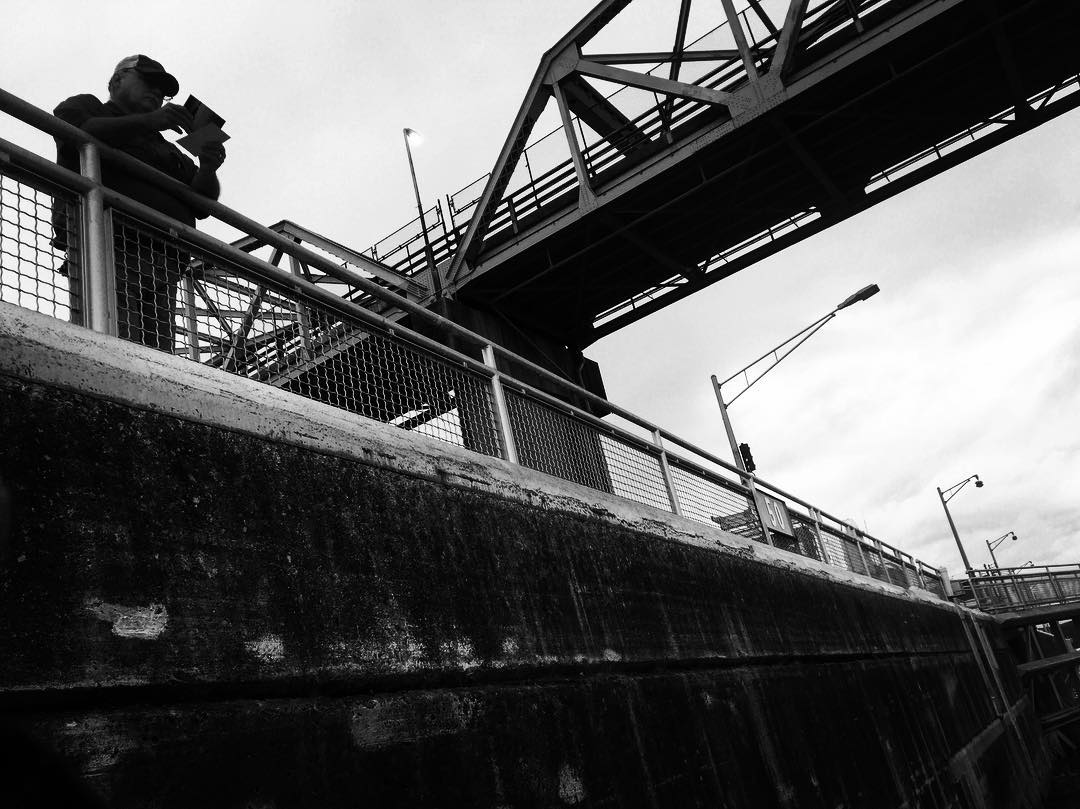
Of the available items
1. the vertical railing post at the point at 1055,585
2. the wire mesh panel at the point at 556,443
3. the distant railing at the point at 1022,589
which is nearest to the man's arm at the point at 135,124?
the wire mesh panel at the point at 556,443

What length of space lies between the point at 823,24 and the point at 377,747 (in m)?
13.5

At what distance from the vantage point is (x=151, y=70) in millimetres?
4598

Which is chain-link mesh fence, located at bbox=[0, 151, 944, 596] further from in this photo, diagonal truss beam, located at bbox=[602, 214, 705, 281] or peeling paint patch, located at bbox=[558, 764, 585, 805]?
diagonal truss beam, located at bbox=[602, 214, 705, 281]

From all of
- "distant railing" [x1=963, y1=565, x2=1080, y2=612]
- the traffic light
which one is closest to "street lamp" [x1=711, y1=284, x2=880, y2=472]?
the traffic light

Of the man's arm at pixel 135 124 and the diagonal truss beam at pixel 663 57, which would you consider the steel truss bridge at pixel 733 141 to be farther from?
the man's arm at pixel 135 124

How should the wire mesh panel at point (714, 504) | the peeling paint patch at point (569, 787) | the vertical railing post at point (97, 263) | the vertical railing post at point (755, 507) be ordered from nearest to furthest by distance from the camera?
the vertical railing post at point (97, 263) < the peeling paint patch at point (569, 787) < the wire mesh panel at point (714, 504) < the vertical railing post at point (755, 507)

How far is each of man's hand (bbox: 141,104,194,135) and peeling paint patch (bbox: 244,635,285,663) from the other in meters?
2.69

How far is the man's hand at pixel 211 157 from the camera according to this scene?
4277 millimetres

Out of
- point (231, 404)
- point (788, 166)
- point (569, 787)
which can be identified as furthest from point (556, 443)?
point (788, 166)

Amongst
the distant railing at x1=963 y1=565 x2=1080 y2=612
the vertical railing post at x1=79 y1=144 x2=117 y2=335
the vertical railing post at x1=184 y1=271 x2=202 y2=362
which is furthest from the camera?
the distant railing at x1=963 y1=565 x2=1080 y2=612

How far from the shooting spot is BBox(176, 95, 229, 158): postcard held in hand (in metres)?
4.24

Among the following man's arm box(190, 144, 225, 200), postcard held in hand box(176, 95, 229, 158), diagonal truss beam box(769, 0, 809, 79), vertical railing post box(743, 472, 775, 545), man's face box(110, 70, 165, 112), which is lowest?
vertical railing post box(743, 472, 775, 545)

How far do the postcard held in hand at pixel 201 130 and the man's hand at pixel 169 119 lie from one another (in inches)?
1.4

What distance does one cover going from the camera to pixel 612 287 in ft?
54.5
